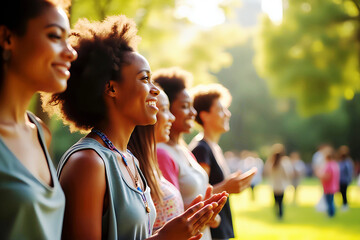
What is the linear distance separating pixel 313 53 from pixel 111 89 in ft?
69.4

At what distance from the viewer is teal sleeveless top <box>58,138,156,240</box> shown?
7.43 feet

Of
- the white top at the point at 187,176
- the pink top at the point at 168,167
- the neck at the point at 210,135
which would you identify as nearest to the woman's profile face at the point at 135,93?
the pink top at the point at 168,167

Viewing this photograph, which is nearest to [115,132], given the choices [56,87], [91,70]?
[91,70]

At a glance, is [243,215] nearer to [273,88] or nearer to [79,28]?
[273,88]

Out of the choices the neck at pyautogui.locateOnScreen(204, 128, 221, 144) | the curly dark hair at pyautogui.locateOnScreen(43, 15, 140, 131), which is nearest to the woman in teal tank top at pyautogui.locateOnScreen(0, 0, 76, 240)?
the curly dark hair at pyautogui.locateOnScreen(43, 15, 140, 131)

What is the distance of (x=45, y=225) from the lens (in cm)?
183

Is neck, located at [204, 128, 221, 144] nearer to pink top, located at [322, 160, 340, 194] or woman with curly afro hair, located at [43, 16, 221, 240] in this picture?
woman with curly afro hair, located at [43, 16, 221, 240]

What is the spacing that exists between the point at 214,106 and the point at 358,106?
138 ft

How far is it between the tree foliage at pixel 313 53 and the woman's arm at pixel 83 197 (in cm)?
1973

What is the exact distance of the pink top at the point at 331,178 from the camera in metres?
15.1

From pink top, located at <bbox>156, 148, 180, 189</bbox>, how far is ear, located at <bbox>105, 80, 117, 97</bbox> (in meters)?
1.44

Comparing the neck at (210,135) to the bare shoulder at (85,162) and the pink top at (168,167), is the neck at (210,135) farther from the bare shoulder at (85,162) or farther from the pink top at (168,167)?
the bare shoulder at (85,162)

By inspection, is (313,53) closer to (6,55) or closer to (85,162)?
(85,162)

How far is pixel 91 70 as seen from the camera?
249 cm
